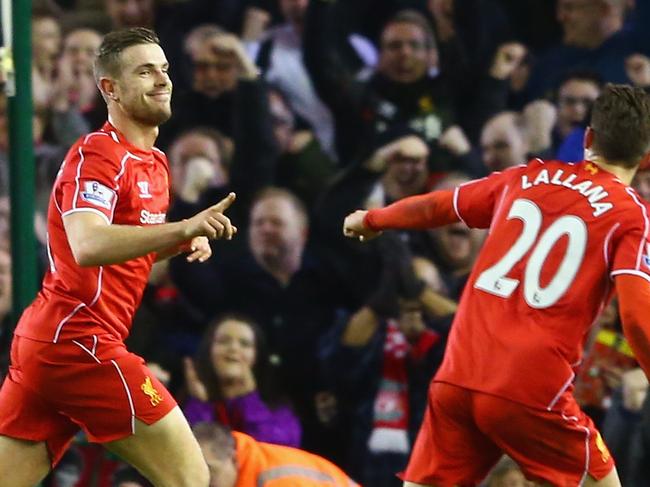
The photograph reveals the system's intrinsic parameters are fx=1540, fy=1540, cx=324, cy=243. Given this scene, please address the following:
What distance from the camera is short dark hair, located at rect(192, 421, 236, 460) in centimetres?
544

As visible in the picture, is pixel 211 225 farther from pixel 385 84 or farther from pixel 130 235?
pixel 385 84

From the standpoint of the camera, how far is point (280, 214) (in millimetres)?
7648

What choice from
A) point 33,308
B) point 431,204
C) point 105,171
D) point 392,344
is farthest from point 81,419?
point 392,344

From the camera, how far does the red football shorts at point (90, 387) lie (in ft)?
15.6

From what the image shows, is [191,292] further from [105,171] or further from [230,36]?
[105,171]

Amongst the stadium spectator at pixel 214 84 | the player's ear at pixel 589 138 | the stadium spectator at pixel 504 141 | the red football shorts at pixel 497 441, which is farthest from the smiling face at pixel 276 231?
the player's ear at pixel 589 138

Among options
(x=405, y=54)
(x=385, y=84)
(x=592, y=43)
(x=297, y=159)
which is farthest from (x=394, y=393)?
(x=592, y=43)

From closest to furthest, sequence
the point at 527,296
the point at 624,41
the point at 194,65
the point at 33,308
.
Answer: the point at 527,296 < the point at 33,308 < the point at 624,41 < the point at 194,65

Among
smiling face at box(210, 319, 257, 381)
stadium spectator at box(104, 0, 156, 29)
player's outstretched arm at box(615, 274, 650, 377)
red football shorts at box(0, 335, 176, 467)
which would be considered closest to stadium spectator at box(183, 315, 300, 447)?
smiling face at box(210, 319, 257, 381)

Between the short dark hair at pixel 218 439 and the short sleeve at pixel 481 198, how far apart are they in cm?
123

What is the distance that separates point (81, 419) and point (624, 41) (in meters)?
3.67

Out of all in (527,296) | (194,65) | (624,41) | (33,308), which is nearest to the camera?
(527,296)

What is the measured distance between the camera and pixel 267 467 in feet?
17.0

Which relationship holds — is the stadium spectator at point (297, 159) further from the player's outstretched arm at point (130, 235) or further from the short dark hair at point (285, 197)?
the player's outstretched arm at point (130, 235)
